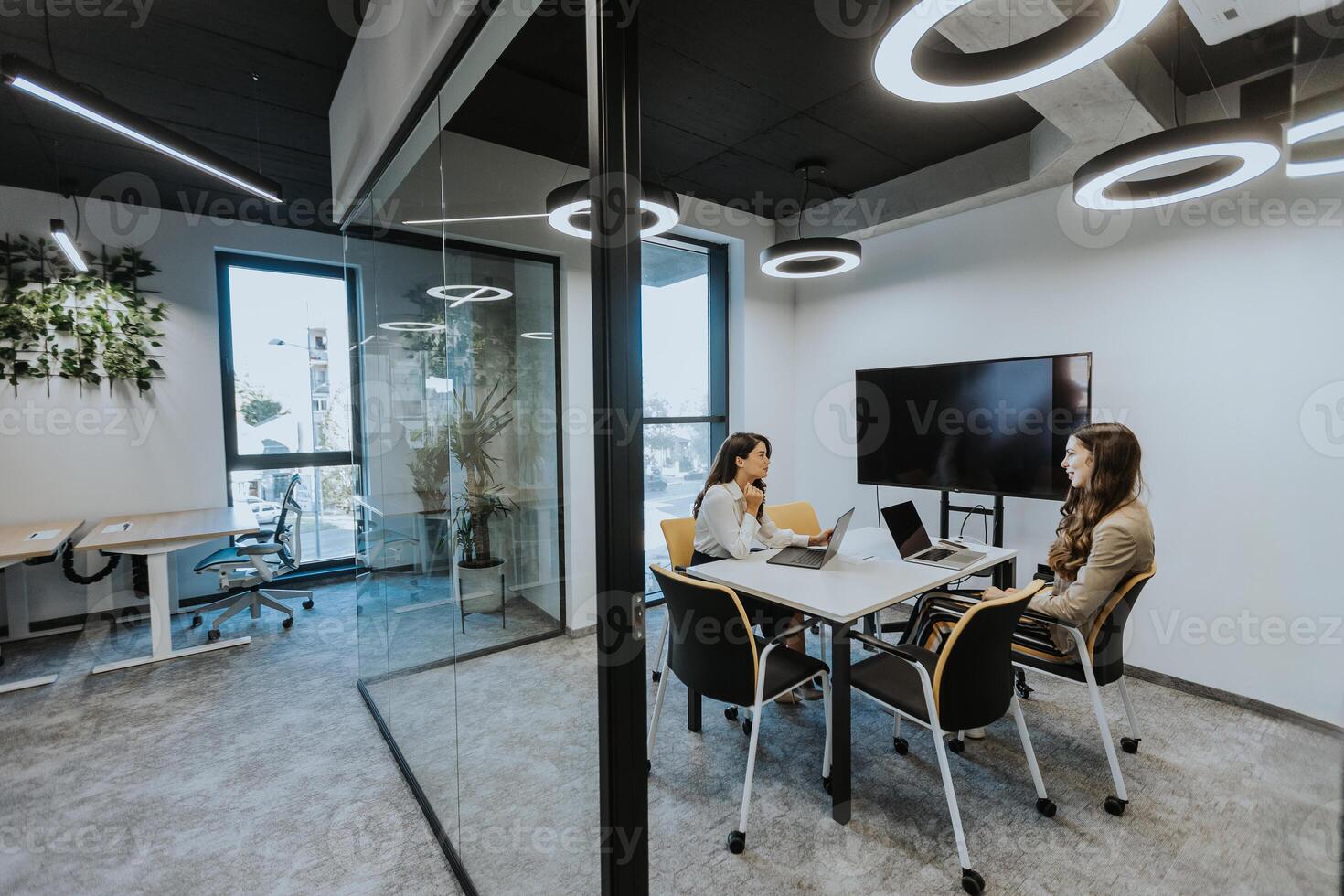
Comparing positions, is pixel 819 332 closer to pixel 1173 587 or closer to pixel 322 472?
pixel 1173 587

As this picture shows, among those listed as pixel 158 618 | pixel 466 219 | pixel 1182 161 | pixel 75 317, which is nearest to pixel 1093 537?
pixel 1182 161

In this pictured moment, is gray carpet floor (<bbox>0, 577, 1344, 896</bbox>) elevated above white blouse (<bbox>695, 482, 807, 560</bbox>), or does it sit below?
below

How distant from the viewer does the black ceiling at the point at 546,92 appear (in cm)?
178

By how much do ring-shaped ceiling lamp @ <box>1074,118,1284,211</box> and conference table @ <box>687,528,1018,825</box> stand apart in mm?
1653

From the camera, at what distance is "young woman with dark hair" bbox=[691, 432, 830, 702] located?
112 inches

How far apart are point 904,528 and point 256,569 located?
13.6ft

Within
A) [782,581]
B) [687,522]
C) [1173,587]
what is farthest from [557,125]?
[1173,587]

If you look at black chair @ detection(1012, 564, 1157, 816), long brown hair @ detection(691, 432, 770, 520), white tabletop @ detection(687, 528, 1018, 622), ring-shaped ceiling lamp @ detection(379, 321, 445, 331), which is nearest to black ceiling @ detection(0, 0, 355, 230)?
ring-shaped ceiling lamp @ detection(379, 321, 445, 331)

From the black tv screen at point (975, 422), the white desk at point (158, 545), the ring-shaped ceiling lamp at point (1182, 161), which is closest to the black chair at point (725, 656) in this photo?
the black tv screen at point (975, 422)

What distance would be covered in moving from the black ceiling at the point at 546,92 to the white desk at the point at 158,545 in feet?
7.33

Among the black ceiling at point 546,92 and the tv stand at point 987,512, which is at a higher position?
the black ceiling at point 546,92

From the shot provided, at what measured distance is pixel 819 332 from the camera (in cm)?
491

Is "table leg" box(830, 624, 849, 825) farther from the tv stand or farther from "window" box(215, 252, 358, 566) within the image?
"window" box(215, 252, 358, 566)

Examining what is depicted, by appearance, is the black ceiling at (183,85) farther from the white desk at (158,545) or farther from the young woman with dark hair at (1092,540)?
the young woman with dark hair at (1092,540)
